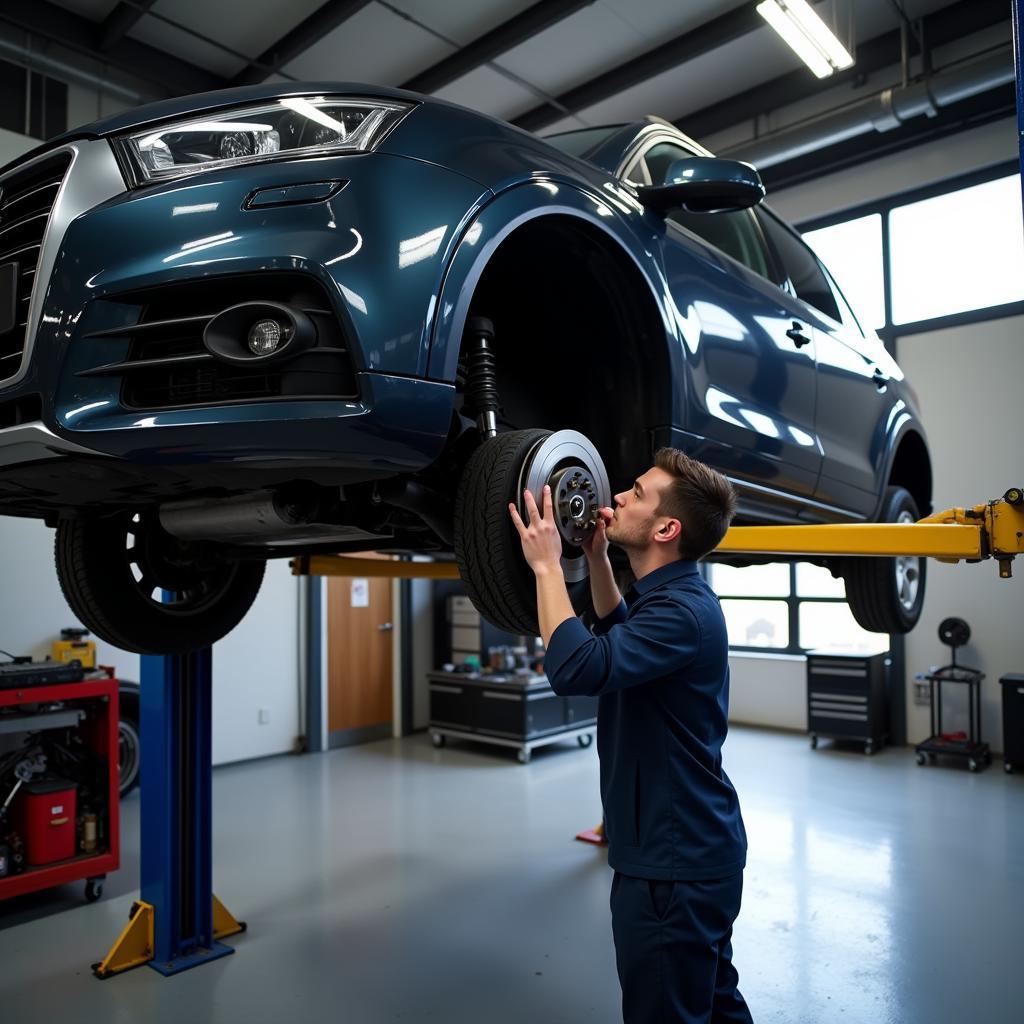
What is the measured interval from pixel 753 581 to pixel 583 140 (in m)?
6.02

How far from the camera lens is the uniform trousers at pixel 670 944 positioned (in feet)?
4.51

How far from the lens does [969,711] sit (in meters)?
6.09

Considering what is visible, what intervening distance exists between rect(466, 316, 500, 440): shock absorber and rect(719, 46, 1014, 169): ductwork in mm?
5252

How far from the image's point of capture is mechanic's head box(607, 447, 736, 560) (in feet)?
5.03

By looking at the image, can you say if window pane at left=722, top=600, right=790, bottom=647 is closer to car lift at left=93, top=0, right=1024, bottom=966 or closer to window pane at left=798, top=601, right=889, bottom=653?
window pane at left=798, top=601, right=889, bottom=653

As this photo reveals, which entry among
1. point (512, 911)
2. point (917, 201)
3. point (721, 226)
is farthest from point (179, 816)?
point (917, 201)

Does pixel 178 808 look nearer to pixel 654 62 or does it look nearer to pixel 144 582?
pixel 144 582

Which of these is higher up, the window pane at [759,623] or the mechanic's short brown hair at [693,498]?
the mechanic's short brown hair at [693,498]

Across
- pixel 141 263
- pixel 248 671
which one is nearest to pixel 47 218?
pixel 141 263

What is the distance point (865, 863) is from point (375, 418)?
144 inches

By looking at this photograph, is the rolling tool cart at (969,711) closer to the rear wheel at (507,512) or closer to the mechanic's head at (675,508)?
the mechanic's head at (675,508)

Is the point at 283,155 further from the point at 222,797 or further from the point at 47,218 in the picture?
the point at 222,797

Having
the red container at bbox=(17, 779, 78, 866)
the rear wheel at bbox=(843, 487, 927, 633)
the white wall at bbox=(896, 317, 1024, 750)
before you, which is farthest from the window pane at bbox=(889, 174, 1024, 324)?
the red container at bbox=(17, 779, 78, 866)

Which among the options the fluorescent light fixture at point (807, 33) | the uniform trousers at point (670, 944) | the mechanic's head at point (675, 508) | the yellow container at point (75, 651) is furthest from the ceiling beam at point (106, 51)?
the uniform trousers at point (670, 944)
